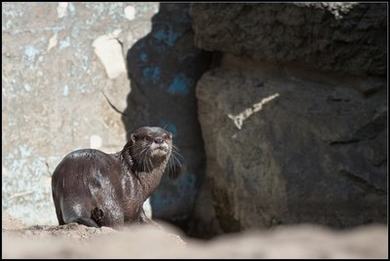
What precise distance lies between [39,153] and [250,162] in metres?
1.29

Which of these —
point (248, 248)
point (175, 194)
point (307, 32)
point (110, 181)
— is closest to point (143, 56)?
point (175, 194)

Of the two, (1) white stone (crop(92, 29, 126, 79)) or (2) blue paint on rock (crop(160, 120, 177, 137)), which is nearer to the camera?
(1) white stone (crop(92, 29, 126, 79))

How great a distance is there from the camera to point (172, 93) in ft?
22.5

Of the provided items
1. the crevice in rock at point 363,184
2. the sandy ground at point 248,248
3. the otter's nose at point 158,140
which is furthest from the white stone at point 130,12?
the sandy ground at point 248,248

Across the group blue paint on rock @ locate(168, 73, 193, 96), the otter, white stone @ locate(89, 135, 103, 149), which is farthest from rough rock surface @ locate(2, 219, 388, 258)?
blue paint on rock @ locate(168, 73, 193, 96)

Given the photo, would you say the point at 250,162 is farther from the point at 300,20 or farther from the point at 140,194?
the point at 140,194

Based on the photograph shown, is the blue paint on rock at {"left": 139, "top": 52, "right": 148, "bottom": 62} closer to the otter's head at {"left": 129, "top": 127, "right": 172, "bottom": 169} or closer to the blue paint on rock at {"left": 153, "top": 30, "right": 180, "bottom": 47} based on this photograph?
the blue paint on rock at {"left": 153, "top": 30, "right": 180, "bottom": 47}

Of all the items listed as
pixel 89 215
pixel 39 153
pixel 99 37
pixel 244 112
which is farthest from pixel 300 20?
pixel 89 215

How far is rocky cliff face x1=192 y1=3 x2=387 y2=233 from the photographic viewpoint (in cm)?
597

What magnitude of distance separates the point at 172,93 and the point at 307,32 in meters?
1.14

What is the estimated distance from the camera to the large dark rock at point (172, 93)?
22.1 feet

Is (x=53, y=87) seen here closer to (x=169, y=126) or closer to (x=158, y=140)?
(x=169, y=126)

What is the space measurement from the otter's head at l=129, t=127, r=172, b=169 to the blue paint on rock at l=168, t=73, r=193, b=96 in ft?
7.03

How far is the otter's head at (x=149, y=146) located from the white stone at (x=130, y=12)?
204 centimetres
